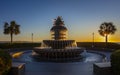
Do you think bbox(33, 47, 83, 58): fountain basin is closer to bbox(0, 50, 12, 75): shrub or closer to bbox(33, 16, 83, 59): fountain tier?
bbox(33, 16, 83, 59): fountain tier

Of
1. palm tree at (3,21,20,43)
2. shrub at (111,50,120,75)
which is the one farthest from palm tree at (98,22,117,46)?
shrub at (111,50,120,75)

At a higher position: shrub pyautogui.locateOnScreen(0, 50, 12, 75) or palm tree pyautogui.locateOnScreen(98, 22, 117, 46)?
palm tree pyautogui.locateOnScreen(98, 22, 117, 46)

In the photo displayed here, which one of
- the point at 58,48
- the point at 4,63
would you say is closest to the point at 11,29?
the point at 58,48

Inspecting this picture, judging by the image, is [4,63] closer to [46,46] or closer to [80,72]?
[80,72]

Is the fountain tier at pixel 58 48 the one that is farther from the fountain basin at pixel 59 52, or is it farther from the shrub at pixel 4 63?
the shrub at pixel 4 63

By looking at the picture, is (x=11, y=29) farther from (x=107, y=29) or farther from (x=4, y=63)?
(x=4, y=63)

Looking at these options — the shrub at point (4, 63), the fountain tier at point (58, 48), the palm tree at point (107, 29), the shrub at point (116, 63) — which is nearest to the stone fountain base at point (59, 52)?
the fountain tier at point (58, 48)

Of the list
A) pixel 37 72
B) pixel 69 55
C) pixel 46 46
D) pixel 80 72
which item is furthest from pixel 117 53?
pixel 46 46

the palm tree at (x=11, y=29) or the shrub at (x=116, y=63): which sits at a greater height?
the palm tree at (x=11, y=29)

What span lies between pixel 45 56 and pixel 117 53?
11.3 meters

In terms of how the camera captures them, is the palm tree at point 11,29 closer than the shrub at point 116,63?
No

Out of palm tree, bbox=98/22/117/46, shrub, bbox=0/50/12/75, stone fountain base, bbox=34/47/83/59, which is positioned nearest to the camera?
shrub, bbox=0/50/12/75

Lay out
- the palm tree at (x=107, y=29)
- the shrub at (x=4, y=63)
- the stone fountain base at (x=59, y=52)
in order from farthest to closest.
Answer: the palm tree at (x=107, y=29)
the stone fountain base at (x=59, y=52)
the shrub at (x=4, y=63)

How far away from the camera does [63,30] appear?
21891 mm
